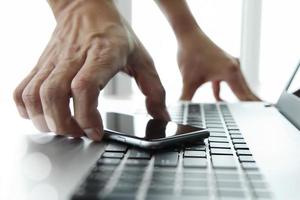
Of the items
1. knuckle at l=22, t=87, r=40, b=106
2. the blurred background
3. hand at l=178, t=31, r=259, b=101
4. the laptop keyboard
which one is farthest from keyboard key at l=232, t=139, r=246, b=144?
the blurred background

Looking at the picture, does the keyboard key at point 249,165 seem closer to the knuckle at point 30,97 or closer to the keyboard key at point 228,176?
the keyboard key at point 228,176

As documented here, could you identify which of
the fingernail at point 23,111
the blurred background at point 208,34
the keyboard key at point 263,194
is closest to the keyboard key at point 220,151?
the keyboard key at point 263,194

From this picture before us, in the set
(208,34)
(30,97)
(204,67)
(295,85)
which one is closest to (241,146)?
(30,97)

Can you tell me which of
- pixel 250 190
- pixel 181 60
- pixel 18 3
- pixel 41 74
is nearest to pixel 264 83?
pixel 181 60

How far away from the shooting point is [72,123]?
41 centimetres

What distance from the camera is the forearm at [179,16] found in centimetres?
101

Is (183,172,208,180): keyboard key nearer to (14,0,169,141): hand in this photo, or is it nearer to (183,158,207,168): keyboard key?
(183,158,207,168): keyboard key

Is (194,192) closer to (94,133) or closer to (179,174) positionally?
(179,174)

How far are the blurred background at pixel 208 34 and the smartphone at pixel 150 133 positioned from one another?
712 mm

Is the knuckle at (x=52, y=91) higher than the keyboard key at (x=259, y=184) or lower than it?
higher

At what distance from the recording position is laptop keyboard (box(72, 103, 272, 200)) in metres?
0.25

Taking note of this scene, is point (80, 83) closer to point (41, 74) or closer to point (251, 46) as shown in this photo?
point (41, 74)

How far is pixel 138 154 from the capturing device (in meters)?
0.36

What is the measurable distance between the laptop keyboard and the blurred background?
0.80 metres
